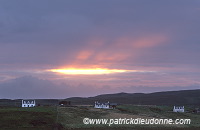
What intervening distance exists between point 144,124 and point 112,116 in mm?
12423

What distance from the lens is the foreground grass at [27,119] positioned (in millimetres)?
69438

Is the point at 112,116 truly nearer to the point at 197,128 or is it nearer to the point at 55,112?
the point at 55,112

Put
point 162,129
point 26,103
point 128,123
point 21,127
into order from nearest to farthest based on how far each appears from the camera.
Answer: point 21,127 → point 162,129 → point 128,123 → point 26,103

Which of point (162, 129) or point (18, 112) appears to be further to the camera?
point (18, 112)

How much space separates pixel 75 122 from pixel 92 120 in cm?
575

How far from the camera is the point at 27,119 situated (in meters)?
75.6

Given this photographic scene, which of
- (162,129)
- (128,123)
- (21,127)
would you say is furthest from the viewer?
(128,123)

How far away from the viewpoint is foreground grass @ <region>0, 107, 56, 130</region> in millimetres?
69438

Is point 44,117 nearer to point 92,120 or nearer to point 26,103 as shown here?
point 92,120

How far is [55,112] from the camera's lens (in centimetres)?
8675

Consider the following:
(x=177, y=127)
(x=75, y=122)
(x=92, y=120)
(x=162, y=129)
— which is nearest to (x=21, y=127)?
(x=75, y=122)

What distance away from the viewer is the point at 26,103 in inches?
4555

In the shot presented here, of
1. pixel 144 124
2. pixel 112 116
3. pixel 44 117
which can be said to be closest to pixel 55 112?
pixel 44 117

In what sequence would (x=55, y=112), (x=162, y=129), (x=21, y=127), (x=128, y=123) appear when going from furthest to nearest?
1. (x=55, y=112)
2. (x=128, y=123)
3. (x=162, y=129)
4. (x=21, y=127)
